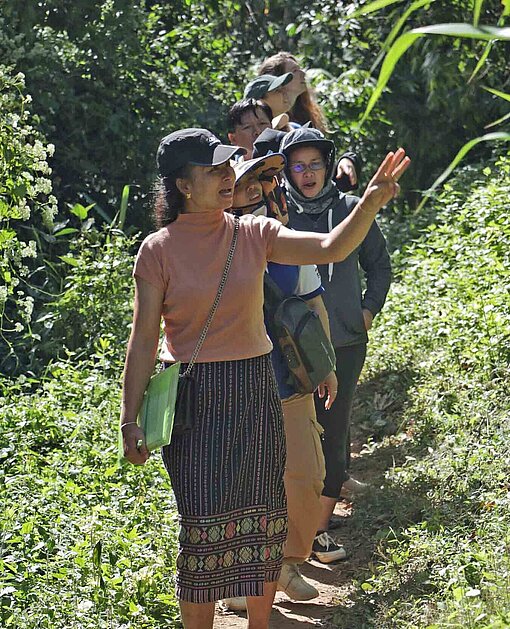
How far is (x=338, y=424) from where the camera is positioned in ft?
18.5

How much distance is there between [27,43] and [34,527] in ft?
Answer: 17.8

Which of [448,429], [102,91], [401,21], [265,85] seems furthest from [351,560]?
[102,91]

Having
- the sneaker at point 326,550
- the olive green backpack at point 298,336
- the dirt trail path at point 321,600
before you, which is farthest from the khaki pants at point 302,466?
the sneaker at point 326,550

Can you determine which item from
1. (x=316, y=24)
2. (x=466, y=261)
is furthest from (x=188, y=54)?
(x=466, y=261)

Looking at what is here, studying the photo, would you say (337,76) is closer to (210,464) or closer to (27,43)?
(27,43)

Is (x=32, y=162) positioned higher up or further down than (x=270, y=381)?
higher up

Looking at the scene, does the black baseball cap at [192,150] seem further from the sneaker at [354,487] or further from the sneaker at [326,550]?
the sneaker at [354,487]

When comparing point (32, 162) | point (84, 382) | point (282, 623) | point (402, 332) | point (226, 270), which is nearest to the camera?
point (226, 270)

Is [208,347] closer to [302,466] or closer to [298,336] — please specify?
[298,336]

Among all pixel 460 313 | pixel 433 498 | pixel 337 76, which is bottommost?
pixel 433 498

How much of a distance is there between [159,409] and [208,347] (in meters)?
0.28

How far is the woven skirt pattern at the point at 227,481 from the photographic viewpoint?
4.09 m

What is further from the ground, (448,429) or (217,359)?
(217,359)

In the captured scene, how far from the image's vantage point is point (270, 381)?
4262 millimetres
